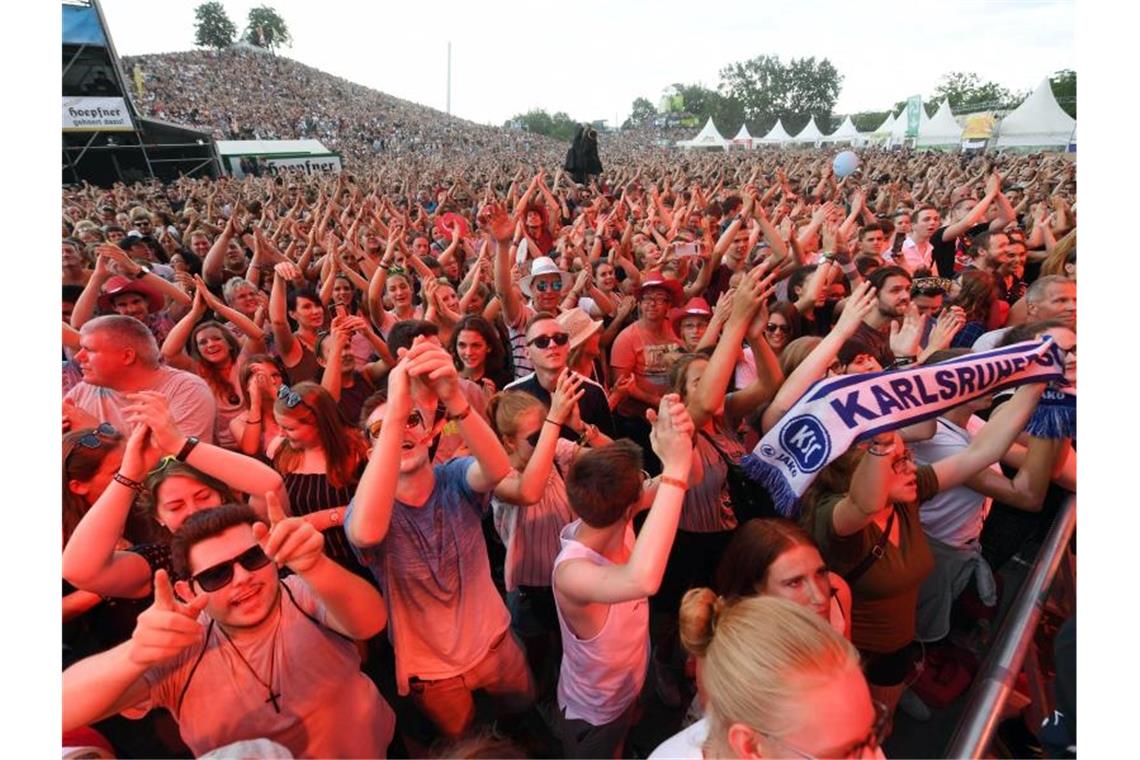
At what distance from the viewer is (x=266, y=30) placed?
55.6m

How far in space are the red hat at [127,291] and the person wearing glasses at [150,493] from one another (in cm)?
244

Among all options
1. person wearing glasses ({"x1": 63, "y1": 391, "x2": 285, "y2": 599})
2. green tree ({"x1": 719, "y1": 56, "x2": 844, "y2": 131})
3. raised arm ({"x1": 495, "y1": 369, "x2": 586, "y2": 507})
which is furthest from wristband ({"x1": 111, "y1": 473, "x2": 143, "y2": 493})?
green tree ({"x1": 719, "y1": 56, "x2": 844, "y2": 131})

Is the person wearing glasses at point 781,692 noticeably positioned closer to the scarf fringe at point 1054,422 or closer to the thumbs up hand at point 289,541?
the thumbs up hand at point 289,541

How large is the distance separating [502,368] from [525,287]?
1.11 metres

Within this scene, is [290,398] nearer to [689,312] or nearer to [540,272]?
[540,272]

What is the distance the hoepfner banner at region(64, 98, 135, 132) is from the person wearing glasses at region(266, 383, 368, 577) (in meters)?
23.8

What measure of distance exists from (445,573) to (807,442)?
1206 millimetres

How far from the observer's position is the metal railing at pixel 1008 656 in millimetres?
1212

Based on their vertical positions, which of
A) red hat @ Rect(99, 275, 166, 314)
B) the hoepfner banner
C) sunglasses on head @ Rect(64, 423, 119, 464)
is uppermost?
the hoepfner banner

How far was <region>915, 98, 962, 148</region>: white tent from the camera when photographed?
28.6m

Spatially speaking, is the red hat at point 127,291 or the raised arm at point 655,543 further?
the red hat at point 127,291

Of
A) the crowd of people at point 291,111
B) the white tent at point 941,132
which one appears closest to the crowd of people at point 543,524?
the crowd of people at point 291,111

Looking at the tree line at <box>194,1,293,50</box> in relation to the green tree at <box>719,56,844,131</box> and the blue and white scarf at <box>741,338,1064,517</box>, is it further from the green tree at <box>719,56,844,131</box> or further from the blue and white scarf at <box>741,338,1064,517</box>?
the blue and white scarf at <box>741,338,1064,517</box>

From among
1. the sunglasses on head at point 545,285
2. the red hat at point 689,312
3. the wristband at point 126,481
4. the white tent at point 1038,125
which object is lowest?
the wristband at point 126,481
